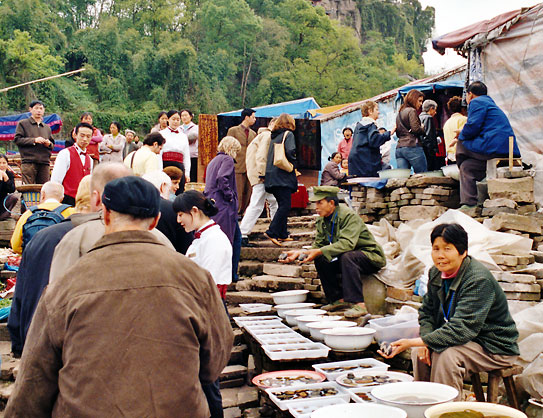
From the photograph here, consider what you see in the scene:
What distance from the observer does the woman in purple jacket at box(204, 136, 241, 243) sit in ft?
22.9

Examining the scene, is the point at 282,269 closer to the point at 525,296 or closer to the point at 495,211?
the point at 495,211

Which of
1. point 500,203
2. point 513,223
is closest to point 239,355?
point 513,223

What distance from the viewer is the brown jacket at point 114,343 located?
6.21 feet

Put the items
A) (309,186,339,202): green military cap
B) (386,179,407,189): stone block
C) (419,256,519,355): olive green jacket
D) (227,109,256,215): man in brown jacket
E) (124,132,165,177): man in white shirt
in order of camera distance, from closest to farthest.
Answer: (419,256,519,355): olive green jacket < (309,186,339,202): green military cap < (124,132,165,177): man in white shirt < (386,179,407,189): stone block < (227,109,256,215): man in brown jacket

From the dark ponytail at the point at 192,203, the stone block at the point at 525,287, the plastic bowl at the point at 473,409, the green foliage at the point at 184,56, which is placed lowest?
the plastic bowl at the point at 473,409

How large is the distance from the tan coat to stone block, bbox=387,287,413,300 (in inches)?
116

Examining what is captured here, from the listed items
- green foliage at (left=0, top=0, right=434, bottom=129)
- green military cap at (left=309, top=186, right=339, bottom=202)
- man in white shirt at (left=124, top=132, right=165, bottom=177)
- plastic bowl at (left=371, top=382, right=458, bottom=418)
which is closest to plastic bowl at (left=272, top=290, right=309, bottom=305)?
green military cap at (left=309, top=186, right=339, bottom=202)

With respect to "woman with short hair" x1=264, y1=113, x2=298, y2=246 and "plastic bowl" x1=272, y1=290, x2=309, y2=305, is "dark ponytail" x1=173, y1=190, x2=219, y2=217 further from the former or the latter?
"woman with short hair" x1=264, y1=113, x2=298, y2=246

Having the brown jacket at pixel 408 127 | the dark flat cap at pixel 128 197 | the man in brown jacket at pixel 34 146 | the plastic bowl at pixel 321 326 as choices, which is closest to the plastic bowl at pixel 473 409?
the dark flat cap at pixel 128 197

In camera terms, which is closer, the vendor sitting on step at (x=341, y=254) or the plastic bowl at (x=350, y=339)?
the plastic bowl at (x=350, y=339)

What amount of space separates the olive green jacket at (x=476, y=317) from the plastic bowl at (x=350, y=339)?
97 cm

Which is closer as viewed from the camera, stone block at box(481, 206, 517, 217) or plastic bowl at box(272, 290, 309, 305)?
plastic bowl at box(272, 290, 309, 305)

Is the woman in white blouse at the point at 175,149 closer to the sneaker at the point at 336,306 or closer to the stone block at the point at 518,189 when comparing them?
the sneaker at the point at 336,306

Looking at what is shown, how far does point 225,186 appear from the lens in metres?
7.05
